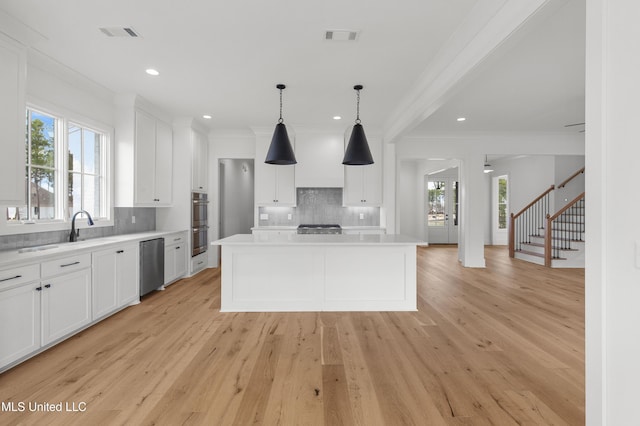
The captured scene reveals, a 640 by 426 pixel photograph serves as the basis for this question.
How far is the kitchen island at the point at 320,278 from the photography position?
12.1 feet

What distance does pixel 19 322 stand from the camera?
2438 millimetres

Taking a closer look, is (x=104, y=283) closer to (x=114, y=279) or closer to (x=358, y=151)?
(x=114, y=279)

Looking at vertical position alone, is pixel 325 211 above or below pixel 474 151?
below

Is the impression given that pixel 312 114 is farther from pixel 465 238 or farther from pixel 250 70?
pixel 465 238

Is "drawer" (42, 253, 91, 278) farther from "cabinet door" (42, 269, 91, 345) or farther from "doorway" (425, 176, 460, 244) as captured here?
"doorway" (425, 176, 460, 244)

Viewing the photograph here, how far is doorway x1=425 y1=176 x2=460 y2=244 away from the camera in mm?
10195

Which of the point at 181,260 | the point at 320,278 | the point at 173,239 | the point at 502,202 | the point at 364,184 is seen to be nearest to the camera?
the point at 320,278

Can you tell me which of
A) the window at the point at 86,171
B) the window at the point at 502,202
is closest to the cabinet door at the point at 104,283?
the window at the point at 86,171

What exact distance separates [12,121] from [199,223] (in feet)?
11.0

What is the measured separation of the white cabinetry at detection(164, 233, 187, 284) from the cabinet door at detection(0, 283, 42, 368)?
7.15ft

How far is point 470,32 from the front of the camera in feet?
8.47

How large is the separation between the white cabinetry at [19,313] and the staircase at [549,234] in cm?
815

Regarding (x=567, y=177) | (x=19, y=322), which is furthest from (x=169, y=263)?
(x=567, y=177)
